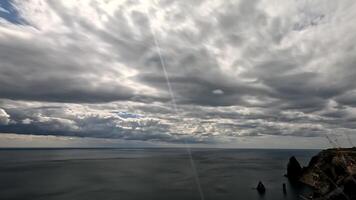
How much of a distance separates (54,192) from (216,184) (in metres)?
65.3

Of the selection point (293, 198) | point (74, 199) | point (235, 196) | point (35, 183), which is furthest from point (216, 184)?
point (35, 183)

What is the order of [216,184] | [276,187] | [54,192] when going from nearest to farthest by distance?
[54,192] → [276,187] → [216,184]

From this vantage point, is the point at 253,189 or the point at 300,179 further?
the point at 300,179

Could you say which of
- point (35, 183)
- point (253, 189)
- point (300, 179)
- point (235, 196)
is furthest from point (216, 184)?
point (35, 183)

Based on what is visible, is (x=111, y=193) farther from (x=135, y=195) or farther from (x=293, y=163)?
(x=293, y=163)

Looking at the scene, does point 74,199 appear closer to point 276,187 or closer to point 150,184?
point 150,184

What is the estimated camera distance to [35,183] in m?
132

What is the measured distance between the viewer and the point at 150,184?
5032 inches

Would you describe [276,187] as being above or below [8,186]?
above

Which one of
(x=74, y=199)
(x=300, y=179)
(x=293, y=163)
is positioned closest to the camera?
(x=74, y=199)

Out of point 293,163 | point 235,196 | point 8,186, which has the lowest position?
point 8,186

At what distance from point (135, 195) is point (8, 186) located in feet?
200

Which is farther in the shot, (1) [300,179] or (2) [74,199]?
(1) [300,179]

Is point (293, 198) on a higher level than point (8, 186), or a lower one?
higher
